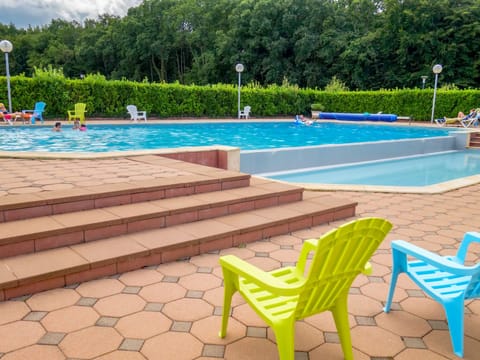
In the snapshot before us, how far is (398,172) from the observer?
10.5 m

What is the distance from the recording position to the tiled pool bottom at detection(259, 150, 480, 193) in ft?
29.1

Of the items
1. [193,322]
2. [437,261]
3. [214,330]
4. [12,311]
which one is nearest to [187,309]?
[193,322]

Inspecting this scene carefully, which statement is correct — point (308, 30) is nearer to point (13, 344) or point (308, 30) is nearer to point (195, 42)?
point (195, 42)

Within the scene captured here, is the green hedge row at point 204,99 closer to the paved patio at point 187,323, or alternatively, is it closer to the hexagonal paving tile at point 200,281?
the paved patio at point 187,323

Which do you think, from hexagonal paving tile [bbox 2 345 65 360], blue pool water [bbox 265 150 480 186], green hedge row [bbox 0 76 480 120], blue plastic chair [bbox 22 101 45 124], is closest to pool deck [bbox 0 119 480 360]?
hexagonal paving tile [bbox 2 345 65 360]

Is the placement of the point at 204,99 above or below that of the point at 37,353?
above

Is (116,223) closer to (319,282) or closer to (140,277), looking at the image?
(140,277)

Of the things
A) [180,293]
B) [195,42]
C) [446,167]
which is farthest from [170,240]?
[195,42]

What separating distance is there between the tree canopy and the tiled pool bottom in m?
16.1

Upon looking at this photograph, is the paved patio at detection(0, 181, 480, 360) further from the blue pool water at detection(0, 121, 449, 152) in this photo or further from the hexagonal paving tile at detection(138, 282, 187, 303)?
the blue pool water at detection(0, 121, 449, 152)

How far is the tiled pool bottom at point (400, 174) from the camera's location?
885 centimetres

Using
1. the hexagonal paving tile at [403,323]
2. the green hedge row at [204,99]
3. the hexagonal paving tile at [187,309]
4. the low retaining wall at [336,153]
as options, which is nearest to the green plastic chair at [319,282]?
the hexagonal paving tile at [187,309]

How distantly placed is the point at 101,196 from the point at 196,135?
456 inches

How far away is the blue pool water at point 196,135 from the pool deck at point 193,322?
27.0ft
